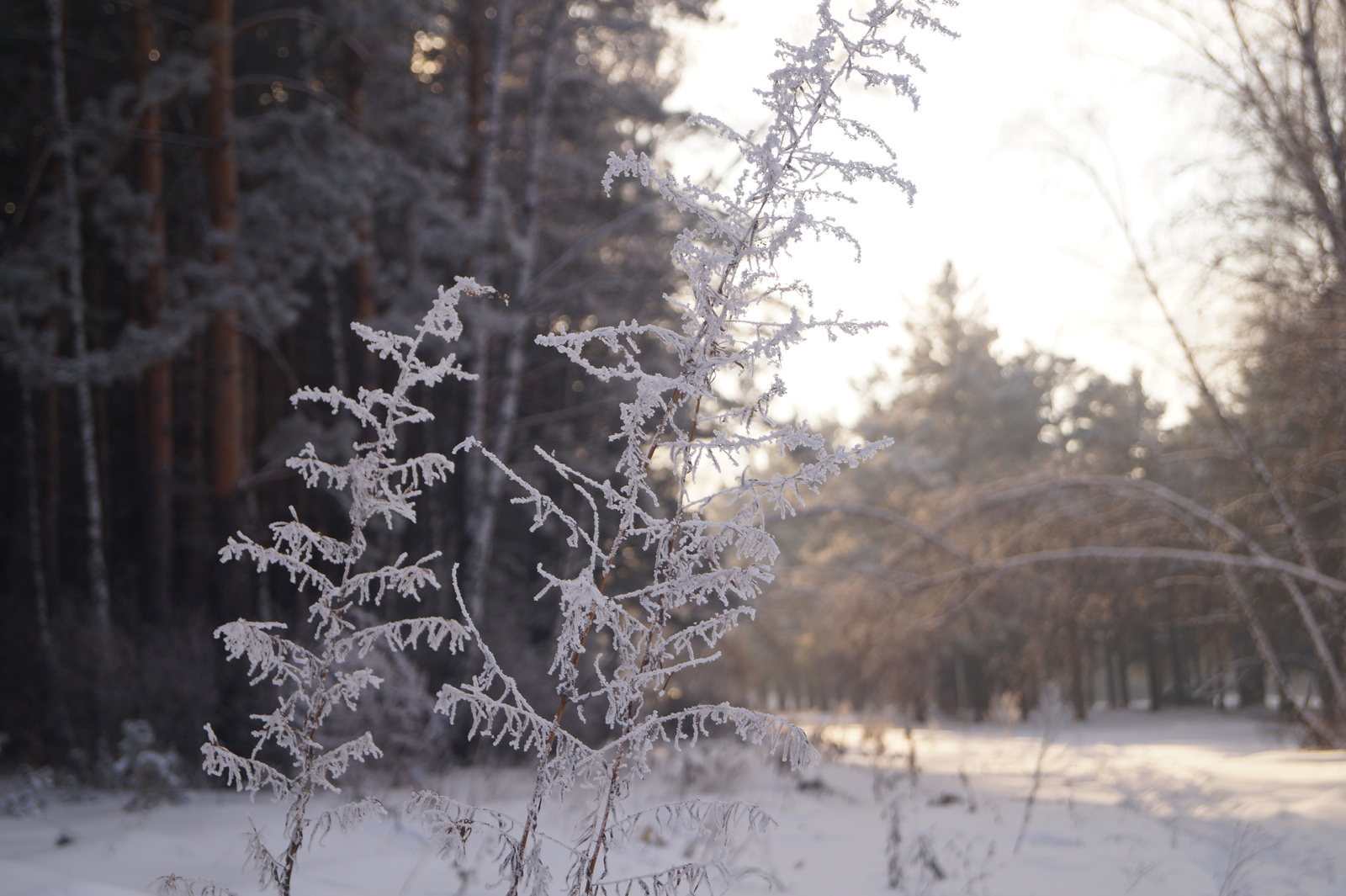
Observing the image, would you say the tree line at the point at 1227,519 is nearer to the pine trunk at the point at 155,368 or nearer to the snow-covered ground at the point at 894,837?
the snow-covered ground at the point at 894,837

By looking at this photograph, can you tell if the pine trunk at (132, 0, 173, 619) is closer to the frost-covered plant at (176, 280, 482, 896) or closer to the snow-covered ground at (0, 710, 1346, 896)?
the snow-covered ground at (0, 710, 1346, 896)

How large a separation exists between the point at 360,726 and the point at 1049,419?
22.2m

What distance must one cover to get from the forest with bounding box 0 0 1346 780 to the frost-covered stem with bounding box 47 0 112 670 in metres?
0.05

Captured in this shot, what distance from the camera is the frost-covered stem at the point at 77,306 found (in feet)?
26.9

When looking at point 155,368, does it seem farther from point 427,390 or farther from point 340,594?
point 340,594

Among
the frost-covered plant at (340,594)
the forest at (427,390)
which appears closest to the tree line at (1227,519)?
the forest at (427,390)

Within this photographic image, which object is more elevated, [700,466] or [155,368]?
[155,368]

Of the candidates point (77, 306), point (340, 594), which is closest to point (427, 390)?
point (77, 306)

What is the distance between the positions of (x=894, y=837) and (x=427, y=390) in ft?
26.8

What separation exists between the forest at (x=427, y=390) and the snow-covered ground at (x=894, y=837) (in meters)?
1.11

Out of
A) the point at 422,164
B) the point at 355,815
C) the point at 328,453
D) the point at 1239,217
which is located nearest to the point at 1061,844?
the point at 355,815

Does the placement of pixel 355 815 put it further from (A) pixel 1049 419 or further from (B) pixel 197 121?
(A) pixel 1049 419

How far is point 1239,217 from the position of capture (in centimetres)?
846

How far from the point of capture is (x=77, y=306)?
27.8 ft
